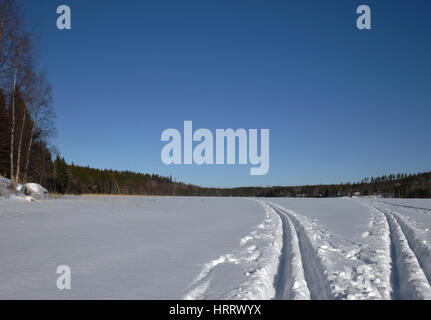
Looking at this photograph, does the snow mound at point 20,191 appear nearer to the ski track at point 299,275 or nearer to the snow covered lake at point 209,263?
the snow covered lake at point 209,263

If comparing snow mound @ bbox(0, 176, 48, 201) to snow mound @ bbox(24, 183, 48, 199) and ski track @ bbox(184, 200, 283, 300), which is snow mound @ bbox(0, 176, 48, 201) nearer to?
snow mound @ bbox(24, 183, 48, 199)

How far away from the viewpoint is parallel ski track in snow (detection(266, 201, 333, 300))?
294 centimetres

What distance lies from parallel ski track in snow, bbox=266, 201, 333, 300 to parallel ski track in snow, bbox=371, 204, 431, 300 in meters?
0.83

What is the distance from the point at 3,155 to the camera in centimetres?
1589

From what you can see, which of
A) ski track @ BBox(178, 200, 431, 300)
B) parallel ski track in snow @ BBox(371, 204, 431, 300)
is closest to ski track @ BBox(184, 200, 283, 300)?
ski track @ BBox(178, 200, 431, 300)

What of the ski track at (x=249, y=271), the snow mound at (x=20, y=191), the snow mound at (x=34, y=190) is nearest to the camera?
the ski track at (x=249, y=271)

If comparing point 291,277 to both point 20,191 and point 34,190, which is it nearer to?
point 20,191

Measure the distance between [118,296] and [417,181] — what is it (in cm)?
15148

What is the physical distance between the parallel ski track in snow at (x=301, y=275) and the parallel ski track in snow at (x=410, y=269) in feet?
2.72

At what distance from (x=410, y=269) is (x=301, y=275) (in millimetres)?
1674

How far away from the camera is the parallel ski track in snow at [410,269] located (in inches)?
118

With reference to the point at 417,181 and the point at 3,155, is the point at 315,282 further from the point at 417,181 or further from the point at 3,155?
the point at 417,181

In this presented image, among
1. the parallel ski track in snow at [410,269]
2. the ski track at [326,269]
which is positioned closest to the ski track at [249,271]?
the ski track at [326,269]
